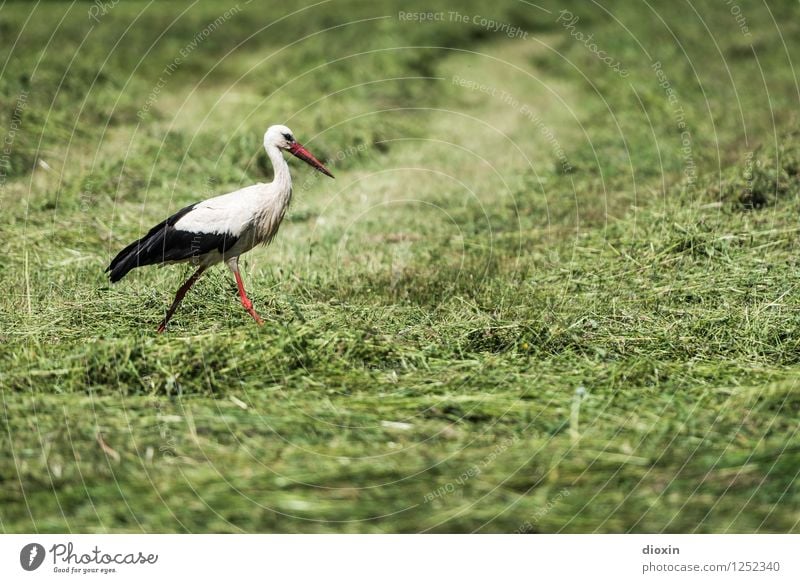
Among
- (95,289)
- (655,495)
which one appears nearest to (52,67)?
(95,289)

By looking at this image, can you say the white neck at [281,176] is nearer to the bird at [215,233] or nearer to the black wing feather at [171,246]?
the bird at [215,233]

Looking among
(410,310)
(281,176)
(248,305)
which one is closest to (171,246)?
(248,305)

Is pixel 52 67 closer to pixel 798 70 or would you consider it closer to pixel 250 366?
pixel 250 366

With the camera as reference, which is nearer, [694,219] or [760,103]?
[694,219]

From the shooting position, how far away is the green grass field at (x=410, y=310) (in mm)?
4668

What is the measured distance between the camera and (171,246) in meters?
6.44

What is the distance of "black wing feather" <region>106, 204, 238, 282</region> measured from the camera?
6379mm

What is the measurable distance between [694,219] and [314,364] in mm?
3897

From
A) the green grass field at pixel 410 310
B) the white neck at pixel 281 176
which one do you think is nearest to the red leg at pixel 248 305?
the green grass field at pixel 410 310

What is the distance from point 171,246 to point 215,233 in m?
0.33

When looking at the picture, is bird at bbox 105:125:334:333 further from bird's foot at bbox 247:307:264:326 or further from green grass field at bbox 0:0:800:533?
green grass field at bbox 0:0:800:533

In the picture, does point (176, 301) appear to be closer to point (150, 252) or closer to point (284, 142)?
point (150, 252)

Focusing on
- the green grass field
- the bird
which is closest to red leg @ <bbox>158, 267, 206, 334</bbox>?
the bird

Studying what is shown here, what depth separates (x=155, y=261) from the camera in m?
6.50
